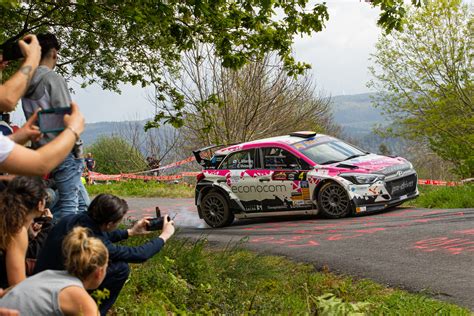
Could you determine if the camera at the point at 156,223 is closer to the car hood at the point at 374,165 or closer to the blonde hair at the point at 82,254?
the blonde hair at the point at 82,254

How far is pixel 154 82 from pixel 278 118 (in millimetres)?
21708

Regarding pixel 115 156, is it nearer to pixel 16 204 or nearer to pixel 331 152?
pixel 331 152

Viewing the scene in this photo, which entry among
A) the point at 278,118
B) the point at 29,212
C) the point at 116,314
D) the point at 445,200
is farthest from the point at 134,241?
the point at 278,118

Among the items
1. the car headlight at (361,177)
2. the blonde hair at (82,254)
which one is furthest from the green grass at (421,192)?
the blonde hair at (82,254)

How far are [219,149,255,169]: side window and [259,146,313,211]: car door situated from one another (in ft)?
0.92

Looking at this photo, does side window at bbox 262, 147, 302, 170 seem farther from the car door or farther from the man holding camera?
the man holding camera

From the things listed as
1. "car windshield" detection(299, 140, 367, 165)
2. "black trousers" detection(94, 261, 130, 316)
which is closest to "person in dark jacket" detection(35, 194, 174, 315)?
"black trousers" detection(94, 261, 130, 316)

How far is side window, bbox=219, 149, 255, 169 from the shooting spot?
16.0 m

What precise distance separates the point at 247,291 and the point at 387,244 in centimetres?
383

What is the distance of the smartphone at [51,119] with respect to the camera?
4.18 meters

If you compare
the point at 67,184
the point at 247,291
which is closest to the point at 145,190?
the point at 247,291

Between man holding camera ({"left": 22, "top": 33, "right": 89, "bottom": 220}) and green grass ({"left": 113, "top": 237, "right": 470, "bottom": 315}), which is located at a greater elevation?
man holding camera ({"left": 22, "top": 33, "right": 89, "bottom": 220})

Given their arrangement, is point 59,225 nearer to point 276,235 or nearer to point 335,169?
point 276,235

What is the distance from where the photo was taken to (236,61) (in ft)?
45.1
